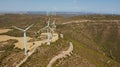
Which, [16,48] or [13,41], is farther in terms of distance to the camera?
[13,41]

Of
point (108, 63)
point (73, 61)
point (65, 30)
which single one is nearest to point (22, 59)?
point (73, 61)

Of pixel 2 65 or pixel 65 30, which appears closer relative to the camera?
pixel 2 65

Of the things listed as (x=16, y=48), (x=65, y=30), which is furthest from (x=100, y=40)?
(x=16, y=48)

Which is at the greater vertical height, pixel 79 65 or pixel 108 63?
pixel 79 65

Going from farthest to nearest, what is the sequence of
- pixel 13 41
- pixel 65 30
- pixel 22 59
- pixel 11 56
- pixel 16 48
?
pixel 65 30 → pixel 13 41 → pixel 16 48 → pixel 11 56 → pixel 22 59

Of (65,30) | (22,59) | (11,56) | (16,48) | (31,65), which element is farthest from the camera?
(65,30)

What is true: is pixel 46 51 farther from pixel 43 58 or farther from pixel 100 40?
pixel 100 40

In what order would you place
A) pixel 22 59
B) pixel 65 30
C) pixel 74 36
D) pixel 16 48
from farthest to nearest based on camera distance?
1. pixel 65 30
2. pixel 74 36
3. pixel 16 48
4. pixel 22 59

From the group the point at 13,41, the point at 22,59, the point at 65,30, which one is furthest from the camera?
the point at 65,30

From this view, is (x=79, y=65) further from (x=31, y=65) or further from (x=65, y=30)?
(x=65, y=30)
